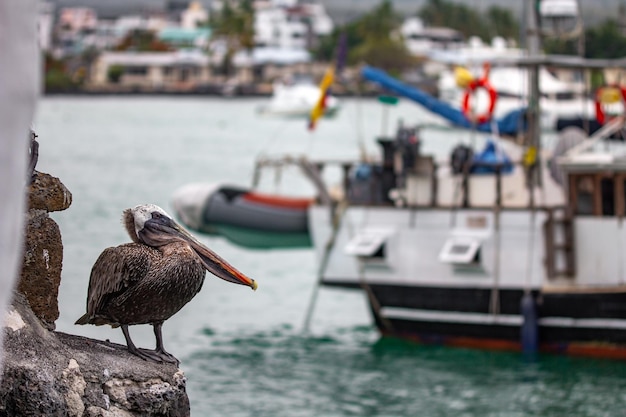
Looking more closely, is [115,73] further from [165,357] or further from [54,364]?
[54,364]

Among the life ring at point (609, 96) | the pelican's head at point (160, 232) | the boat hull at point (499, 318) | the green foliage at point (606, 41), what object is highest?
the green foliage at point (606, 41)

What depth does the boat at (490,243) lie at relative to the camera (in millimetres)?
20156

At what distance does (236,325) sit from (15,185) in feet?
76.7

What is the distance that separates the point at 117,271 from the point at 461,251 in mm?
16590

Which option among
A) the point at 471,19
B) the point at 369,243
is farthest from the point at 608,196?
the point at 471,19

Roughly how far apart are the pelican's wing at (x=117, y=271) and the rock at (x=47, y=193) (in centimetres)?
25

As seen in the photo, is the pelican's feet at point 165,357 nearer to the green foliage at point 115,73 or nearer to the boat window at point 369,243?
the boat window at point 369,243

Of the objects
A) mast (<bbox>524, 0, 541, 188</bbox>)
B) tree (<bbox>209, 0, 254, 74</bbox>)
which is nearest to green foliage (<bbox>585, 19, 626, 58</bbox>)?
mast (<bbox>524, 0, 541, 188</bbox>)

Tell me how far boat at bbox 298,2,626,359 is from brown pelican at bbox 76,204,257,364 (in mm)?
15540


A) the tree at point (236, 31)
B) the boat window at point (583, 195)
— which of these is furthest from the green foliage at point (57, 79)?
the boat window at point (583, 195)

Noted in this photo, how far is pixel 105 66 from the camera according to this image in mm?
181500

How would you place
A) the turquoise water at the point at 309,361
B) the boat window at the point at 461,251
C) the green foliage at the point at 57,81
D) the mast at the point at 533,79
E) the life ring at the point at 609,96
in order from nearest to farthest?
the turquoise water at the point at 309,361
the boat window at the point at 461,251
the life ring at the point at 609,96
the mast at the point at 533,79
the green foliage at the point at 57,81

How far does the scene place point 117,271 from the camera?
4496mm

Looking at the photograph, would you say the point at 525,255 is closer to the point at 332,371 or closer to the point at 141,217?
the point at 332,371
